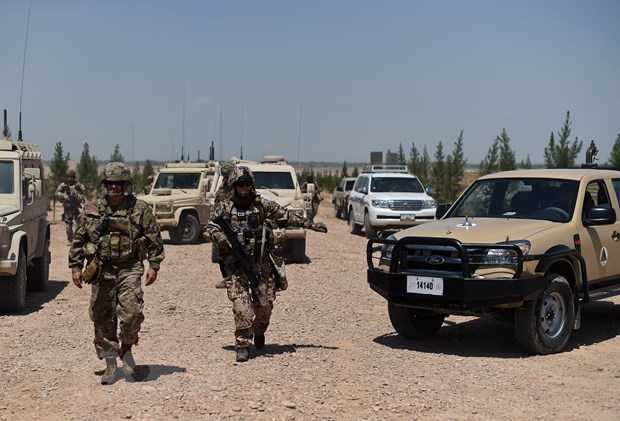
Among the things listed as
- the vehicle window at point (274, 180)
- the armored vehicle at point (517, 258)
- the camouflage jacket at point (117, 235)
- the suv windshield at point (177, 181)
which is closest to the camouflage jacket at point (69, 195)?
the suv windshield at point (177, 181)

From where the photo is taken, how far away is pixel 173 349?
859 cm

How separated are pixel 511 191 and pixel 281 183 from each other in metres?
8.36

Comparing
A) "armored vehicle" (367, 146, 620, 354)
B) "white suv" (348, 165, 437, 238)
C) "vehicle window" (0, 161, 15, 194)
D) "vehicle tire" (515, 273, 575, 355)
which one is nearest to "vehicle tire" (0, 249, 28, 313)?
"vehicle window" (0, 161, 15, 194)

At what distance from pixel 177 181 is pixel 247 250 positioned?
1401 centimetres

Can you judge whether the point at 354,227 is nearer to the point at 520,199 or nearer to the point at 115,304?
the point at 520,199

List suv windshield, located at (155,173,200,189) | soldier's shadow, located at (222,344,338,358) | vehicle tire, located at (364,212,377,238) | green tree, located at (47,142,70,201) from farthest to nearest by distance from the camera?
green tree, located at (47,142,70,201), vehicle tire, located at (364,212,377,238), suv windshield, located at (155,173,200,189), soldier's shadow, located at (222,344,338,358)

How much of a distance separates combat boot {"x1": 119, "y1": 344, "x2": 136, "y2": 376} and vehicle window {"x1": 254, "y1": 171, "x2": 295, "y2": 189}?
10073 millimetres

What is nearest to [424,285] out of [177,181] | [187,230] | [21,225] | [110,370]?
[110,370]

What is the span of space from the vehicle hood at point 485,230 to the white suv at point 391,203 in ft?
41.9

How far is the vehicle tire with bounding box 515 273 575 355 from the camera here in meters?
8.14

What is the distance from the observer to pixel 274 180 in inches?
689

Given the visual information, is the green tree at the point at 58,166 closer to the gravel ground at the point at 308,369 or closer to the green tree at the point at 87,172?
the green tree at the point at 87,172

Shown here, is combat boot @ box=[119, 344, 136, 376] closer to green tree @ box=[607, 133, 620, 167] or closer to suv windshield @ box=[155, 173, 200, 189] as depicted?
suv windshield @ box=[155, 173, 200, 189]

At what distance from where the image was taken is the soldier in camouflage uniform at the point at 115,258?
716cm
